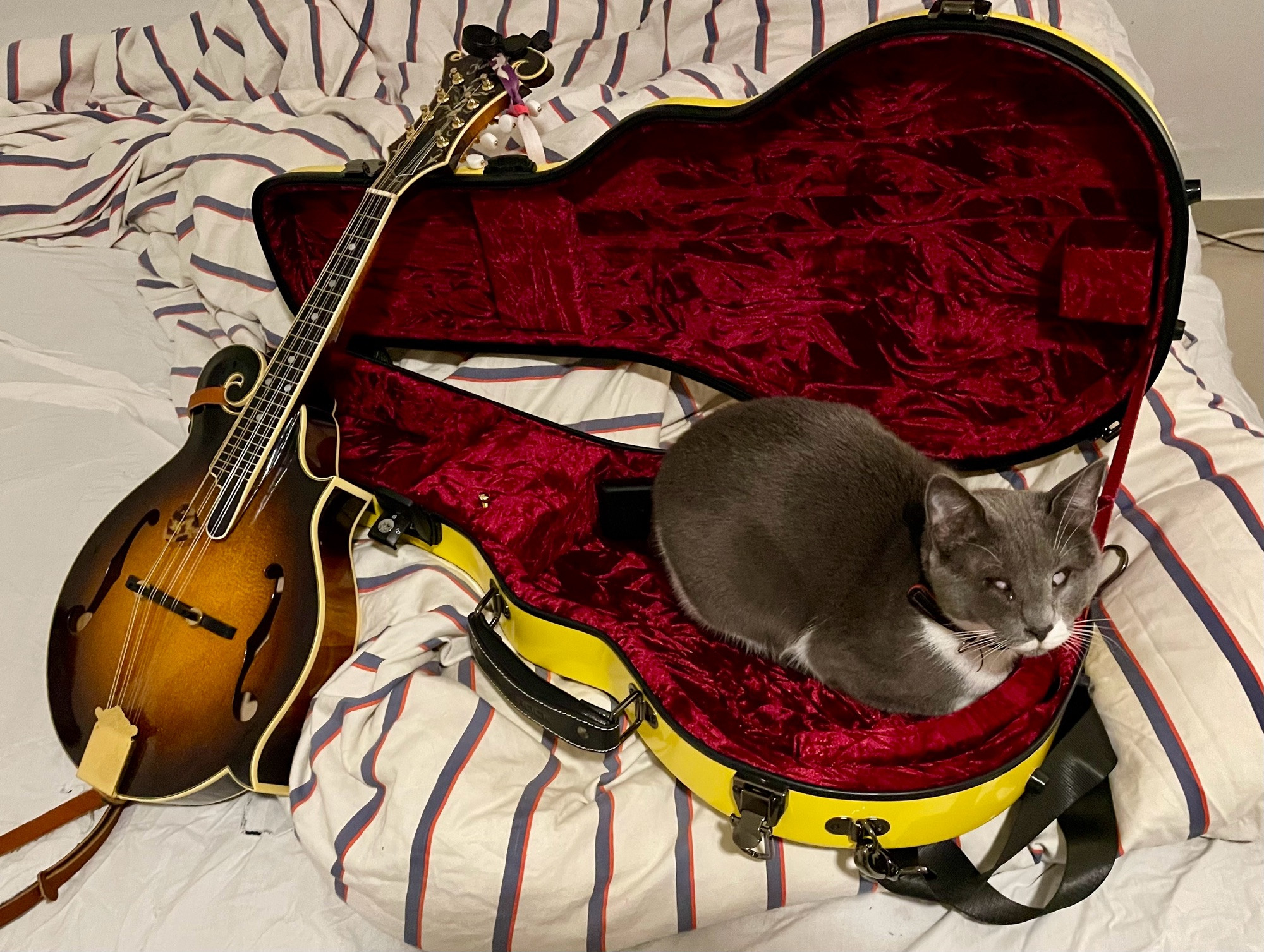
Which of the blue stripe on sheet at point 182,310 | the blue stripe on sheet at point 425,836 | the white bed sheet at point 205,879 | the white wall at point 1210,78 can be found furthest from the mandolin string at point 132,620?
the white wall at point 1210,78

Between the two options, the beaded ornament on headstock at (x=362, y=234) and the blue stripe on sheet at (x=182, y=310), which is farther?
the blue stripe on sheet at (x=182, y=310)

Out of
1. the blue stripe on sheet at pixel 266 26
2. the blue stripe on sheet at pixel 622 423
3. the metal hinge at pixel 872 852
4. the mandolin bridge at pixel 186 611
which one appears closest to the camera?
the metal hinge at pixel 872 852

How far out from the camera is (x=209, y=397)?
950 mm

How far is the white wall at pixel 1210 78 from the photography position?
144 centimetres

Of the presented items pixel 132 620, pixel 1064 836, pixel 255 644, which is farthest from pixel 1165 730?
pixel 132 620

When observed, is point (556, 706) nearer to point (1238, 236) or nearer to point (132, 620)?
point (132, 620)

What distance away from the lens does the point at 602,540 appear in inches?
40.8

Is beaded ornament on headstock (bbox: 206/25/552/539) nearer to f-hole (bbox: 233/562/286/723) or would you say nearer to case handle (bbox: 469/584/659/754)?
f-hole (bbox: 233/562/286/723)

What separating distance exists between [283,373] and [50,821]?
0.49 meters

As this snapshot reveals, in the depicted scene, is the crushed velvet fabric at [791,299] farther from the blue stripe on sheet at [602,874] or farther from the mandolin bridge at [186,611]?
the mandolin bridge at [186,611]

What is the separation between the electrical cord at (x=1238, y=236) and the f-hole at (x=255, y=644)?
1.82 m

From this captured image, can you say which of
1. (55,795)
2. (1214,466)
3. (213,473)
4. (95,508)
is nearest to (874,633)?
(1214,466)

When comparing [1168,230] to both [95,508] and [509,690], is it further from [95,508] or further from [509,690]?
[95,508]

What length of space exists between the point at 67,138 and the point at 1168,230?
5.21 ft
